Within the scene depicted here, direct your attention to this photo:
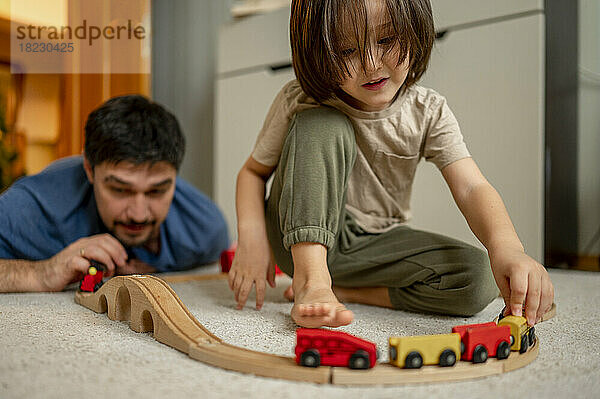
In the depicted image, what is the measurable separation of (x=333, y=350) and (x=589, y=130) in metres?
1.21

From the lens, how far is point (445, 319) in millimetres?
801

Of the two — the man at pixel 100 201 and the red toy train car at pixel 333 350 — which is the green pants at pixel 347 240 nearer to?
the red toy train car at pixel 333 350

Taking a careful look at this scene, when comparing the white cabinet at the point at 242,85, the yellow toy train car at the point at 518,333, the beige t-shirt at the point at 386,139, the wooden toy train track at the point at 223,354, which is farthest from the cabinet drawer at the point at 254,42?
the yellow toy train car at the point at 518,333

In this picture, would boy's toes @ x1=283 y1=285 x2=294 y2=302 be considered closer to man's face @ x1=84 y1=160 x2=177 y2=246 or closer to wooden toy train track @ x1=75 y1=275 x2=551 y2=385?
wooden toy train track @ x1=75 y1=275 x2=551 y2=385

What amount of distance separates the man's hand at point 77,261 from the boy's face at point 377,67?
0.50m

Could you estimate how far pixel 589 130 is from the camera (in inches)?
56.5

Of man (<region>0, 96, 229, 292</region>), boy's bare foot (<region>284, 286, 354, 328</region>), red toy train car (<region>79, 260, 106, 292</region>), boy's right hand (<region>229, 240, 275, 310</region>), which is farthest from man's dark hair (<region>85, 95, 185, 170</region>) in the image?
boy's bare foot (<region>284, 286, 354, 328</region>)

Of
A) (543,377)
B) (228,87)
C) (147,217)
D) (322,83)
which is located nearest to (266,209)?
(322,83)

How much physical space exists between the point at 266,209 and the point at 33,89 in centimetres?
147

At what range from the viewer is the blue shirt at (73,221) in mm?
1084

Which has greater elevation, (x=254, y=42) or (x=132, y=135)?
(x=254, y=42)

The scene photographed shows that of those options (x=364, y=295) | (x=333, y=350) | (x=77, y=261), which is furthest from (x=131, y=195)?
(x=333, y=350)

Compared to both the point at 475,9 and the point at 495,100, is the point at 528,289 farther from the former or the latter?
the point at 475,9

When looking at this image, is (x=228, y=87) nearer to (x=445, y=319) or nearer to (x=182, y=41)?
(x=182, y=41)
